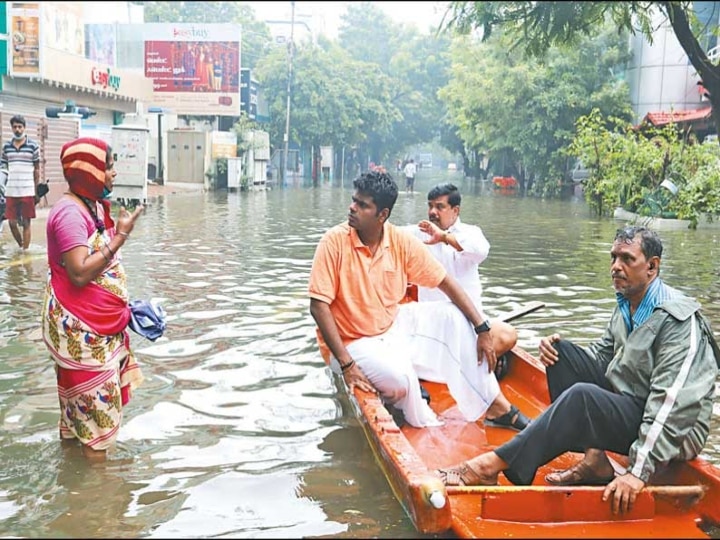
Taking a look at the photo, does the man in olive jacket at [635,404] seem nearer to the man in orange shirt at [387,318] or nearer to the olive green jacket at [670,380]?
the olive green jacket at [670,380]

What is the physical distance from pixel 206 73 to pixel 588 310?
29.8 meters

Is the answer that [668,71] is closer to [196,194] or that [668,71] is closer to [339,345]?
[196,194]

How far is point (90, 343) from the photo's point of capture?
4.39 m

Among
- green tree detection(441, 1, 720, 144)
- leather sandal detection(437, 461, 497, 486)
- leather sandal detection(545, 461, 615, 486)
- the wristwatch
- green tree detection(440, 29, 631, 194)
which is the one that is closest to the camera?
leather sandal detection(437, 461, 497, 486)

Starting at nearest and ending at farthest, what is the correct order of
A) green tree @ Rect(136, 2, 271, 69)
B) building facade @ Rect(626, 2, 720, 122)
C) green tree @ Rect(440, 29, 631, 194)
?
building facade @ Rect(626, 2, 720, 122) < green tree @ Rect(440, 29, 631, 194) < green tree @ Rect(136, 2, 271, 69)

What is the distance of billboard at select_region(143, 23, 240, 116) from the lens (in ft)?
118

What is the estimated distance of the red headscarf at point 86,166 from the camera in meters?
4.33

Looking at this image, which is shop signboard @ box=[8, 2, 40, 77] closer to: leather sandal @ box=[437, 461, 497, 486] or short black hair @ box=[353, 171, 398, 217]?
short black hair @ box=[353, 171, 398, 217]

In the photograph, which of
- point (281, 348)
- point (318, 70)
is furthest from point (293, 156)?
point (281, 348)

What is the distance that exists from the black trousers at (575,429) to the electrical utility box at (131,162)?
57.8 ft

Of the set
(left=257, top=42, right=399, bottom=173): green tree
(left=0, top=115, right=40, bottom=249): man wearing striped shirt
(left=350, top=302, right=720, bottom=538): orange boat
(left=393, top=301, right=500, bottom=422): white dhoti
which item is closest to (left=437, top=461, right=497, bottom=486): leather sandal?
(left=350, top=302, right=720, bottom=538): orange boat

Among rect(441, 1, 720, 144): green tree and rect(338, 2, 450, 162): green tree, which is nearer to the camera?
rect(441, 1, 720, 144): green tree

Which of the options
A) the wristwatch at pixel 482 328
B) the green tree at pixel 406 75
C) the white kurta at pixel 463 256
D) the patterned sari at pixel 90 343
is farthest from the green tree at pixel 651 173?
the green tree at pixel 406 75

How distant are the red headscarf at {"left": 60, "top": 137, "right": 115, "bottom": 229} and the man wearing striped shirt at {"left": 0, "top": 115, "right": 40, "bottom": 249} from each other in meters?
7.59
